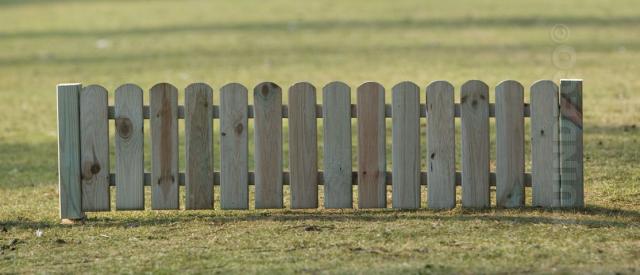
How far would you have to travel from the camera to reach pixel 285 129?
1428 cm

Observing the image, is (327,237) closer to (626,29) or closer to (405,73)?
(405,73)

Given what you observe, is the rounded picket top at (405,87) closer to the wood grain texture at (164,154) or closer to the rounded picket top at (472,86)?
the rounded picket top at (472,86)

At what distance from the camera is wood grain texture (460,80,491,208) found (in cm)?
880

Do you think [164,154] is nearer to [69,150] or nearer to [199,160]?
[199,160]

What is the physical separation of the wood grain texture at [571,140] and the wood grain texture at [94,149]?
317 cm

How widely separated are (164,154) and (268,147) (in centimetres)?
74

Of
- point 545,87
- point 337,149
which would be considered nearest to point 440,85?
point 545,87

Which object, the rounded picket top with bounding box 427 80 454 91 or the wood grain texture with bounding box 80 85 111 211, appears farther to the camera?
the wood grain texture with bounding box 80 85 111 211

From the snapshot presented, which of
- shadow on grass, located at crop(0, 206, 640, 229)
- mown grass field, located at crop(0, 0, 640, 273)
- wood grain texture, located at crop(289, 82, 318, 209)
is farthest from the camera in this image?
wood grain texture, located at crop(289, 82, 318, 209)

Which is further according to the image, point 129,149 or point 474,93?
point 129,149

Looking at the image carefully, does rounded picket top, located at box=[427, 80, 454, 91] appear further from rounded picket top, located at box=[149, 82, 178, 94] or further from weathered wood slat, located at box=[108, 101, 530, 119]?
rounded picket top, located at box=[149, 82, 178, 94]

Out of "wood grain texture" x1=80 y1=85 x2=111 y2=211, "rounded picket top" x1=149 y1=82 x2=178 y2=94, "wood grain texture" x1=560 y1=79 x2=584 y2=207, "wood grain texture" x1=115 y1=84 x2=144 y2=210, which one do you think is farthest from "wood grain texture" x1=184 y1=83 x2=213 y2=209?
"wood grain texture" x1=560 y1=79 x2=584 y2=207

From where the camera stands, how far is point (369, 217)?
872 cm

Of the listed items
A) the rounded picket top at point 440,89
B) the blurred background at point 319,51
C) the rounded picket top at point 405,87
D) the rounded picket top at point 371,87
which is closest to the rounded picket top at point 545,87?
the rounded picket top at point 440,89
